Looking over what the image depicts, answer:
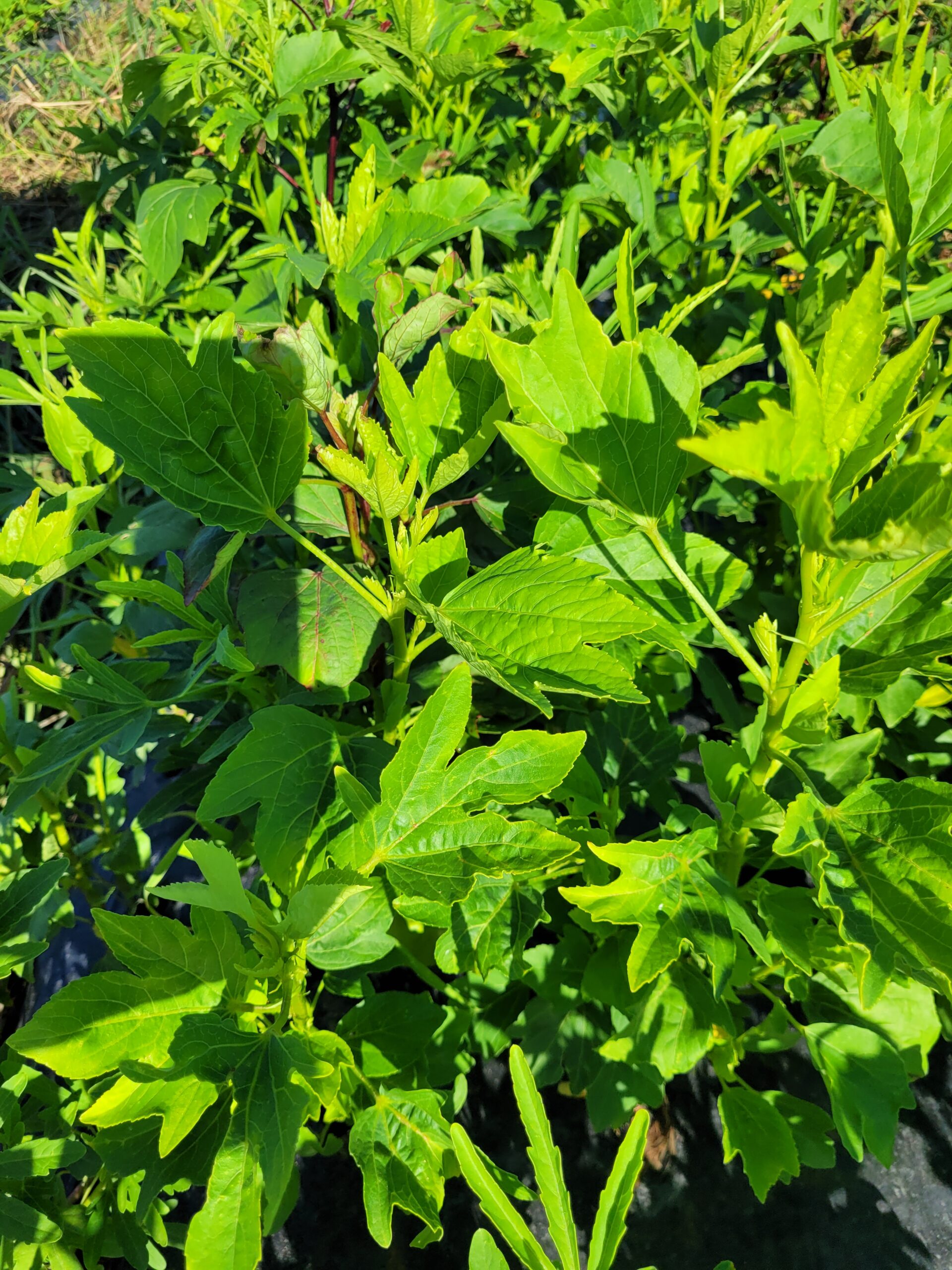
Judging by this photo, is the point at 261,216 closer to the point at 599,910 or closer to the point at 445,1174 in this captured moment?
the point at 599,910

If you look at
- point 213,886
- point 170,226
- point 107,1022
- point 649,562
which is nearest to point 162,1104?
point 107,1022

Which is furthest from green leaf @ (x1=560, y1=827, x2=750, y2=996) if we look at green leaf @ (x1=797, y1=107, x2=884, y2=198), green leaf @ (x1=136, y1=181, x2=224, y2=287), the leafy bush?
green leaf @ (x1=136, y1=181, x2=224, y2=287)

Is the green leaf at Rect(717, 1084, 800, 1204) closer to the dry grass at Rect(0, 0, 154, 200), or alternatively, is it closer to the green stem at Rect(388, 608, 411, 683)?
the green stem at Rect(388, 608, 411, 683)

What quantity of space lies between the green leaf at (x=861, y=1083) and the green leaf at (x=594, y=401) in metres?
0.75

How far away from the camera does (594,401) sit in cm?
74

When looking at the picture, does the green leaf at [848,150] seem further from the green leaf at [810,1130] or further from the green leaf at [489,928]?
the green leaf at [810,1130]

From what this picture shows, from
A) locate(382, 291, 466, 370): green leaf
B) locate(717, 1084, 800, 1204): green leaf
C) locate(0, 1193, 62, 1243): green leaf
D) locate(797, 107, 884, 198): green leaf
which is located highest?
locate(797, 107, 884, 198): green leaf

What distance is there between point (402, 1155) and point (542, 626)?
2.20 feet

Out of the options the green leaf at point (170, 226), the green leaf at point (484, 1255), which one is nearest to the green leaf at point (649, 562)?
the green leaf at point (484, 1255)

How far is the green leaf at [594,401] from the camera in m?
0.72

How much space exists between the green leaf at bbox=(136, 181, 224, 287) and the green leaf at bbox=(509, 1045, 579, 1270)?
1357mm

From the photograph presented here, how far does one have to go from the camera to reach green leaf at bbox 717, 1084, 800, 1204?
974 millimetres

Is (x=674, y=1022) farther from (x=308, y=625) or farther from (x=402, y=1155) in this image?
(x=308, y=625)

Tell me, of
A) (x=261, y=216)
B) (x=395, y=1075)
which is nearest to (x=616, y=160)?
(x=261, y=216)
